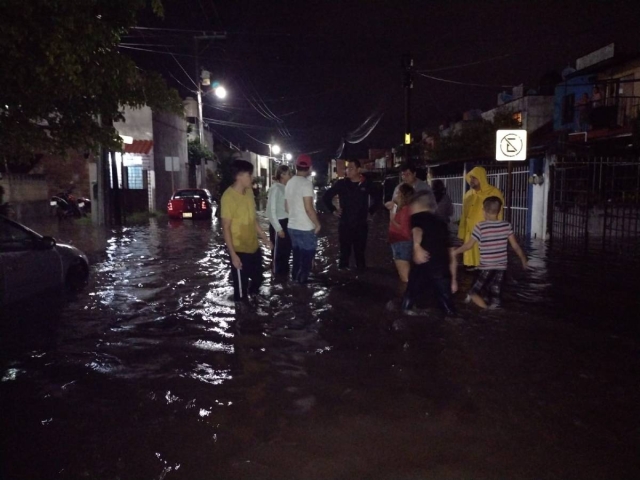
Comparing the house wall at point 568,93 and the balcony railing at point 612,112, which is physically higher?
the house wall at point 568,93

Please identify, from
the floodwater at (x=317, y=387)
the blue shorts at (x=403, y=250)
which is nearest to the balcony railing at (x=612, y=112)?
the floodwater at (x=317, y=387)

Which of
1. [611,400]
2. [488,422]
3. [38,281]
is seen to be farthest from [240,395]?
[38,281]

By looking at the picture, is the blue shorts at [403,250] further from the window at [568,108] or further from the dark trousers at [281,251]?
the window at [568,108]

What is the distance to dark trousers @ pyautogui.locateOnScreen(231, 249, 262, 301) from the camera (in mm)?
7617

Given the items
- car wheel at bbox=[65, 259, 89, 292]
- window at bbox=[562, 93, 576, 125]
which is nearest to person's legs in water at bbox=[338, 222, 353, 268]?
car wheel at bbox=[65, 259, 89, 292]

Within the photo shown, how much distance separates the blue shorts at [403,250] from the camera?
871 centimetres

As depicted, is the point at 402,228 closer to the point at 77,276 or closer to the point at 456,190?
the point at 77,276

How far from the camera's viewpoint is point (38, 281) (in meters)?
7.39

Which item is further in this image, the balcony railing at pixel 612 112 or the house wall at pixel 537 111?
the house wall at pixel 537 111

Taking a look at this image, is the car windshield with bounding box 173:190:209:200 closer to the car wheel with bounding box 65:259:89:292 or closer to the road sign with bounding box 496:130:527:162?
the road sign with bounding box 496:130:527:162

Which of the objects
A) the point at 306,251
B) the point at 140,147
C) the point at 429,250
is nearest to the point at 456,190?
the point at 140,147

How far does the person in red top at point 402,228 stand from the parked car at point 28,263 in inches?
183

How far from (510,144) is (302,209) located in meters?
5.62

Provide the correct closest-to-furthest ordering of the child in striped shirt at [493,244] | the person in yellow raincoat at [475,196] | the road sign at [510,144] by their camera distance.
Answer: the child in striped shirt at [493,244] < the person in yellow raincoat at [475,196] < the road sign at [510,144]
